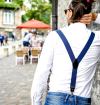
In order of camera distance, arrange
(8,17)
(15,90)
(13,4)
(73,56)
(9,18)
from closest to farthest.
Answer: (73,56) < (15,90) < (13,4) < (8,17) < (9,18)

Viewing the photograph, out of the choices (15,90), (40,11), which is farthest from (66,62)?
(40,11)

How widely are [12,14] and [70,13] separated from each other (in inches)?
1334

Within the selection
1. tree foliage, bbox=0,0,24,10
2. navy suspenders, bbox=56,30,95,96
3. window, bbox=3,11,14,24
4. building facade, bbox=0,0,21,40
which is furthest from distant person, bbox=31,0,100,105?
window, bbox=3,11,14,24

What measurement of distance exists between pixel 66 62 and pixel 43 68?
0.60ft

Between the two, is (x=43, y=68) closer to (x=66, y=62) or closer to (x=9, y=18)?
(x=66, y=62)

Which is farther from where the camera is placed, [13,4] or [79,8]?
[13,4]

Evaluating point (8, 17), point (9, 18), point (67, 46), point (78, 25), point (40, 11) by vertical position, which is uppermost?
point (40, 11)

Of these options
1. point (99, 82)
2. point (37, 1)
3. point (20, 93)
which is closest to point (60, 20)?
point (20, 93)

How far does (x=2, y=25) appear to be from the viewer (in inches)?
1302

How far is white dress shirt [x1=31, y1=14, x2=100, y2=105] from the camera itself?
1282mm

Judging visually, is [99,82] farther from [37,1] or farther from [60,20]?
[37,1]

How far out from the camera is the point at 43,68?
→ 1.33 meters

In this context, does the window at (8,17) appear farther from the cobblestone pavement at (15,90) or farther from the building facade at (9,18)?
the cobblestone pavement at (15,90)

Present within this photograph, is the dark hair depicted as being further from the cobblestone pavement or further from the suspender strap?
the cobblestone pavement
